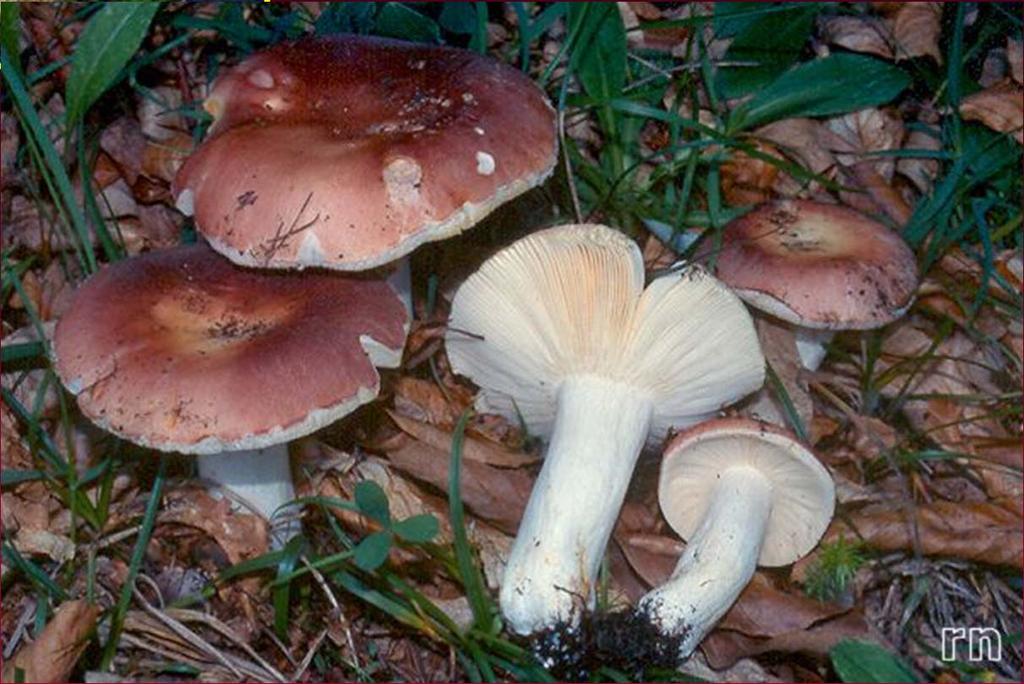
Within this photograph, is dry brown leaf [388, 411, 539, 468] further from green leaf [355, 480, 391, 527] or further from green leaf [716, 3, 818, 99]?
green leaf [716, 3, 818, 99]

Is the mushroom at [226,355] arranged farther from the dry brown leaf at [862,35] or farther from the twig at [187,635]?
the dry brown leaf at [862,35]

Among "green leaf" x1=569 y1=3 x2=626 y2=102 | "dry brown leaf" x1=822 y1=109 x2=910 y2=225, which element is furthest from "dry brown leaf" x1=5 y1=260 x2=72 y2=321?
"dry brown leaf" x1=822 y1=109 x2=910 y2=225

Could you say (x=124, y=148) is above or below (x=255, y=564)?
above

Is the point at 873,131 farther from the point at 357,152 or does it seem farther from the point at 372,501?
the point at 372,501

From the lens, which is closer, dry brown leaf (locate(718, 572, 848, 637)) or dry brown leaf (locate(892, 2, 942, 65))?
dry brown leaf (locate(718, 572, 848, 637))

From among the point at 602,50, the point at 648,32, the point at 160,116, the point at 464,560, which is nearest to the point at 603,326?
the point at 464,560
